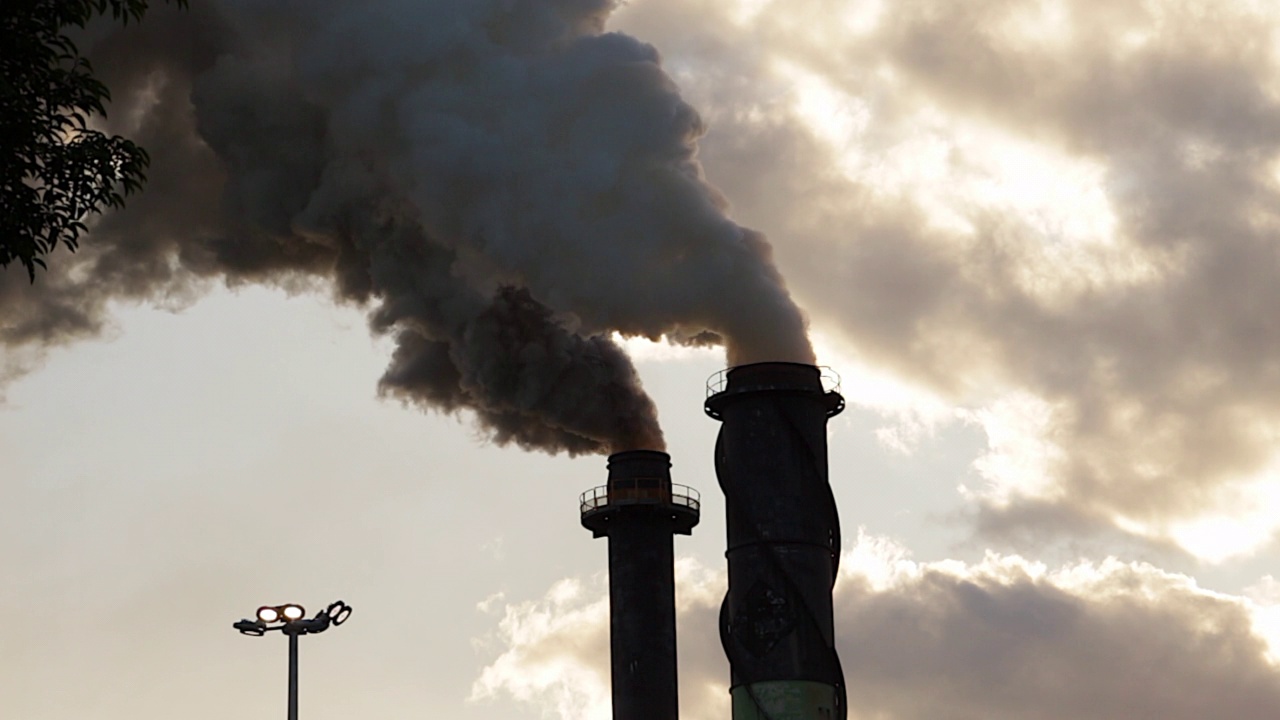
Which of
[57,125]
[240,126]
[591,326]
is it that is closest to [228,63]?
[240,126]

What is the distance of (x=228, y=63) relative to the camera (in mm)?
69438

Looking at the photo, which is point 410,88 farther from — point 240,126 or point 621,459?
point 621,459

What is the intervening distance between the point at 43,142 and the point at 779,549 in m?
A: 46.9

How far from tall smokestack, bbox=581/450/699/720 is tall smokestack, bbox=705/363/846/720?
27.9 ft

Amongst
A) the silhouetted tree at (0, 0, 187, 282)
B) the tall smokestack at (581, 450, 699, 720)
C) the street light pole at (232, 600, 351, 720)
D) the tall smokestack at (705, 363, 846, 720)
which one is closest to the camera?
the silhouetted tree at (0, 0, 187, 282)

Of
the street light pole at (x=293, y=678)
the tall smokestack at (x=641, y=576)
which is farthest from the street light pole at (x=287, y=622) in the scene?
the tall smokestack at (x=641, y=576)

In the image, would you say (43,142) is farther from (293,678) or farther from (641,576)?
(641,576)

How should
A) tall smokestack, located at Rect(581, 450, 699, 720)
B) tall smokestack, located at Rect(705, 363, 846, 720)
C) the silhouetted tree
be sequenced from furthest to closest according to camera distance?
tall smokestack, located at Rect(581, 450, 699, 720), tall smokestack, located at Rect(705, 363, 846, 720), the silhouetted tree

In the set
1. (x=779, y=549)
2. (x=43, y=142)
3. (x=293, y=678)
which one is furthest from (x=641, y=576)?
(x=43, y=142)

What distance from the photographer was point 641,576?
75812mm

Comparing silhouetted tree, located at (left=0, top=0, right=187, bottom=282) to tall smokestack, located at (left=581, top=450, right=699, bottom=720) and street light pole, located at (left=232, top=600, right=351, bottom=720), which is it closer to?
street light pole, located at (left=232, top=600, right=351, bottom=720)

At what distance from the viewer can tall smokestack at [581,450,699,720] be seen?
74812 mm

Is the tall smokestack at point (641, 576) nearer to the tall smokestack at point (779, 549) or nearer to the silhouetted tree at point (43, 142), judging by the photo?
the tall smokestack at point (779, 549)

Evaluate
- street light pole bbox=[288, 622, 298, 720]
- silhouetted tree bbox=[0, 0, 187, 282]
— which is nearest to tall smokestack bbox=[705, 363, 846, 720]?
street light pole bbox=[288, 622, 298, 720]
